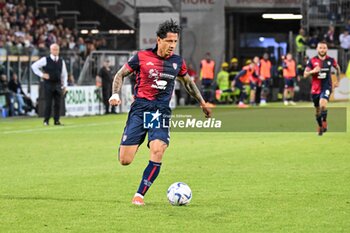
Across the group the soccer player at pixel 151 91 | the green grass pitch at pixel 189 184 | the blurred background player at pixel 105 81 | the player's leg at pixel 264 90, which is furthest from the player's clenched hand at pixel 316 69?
the player's leg at pixel 264 90

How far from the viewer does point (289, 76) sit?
44344 millimetres

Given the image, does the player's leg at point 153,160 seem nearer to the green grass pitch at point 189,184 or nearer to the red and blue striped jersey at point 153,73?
the green grass pitch at point 189,184

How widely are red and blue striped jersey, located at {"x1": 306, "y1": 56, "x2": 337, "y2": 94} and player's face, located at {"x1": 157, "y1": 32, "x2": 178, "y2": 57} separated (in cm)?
1241

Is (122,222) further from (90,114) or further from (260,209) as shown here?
(90,114)

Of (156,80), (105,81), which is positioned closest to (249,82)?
(105,81)

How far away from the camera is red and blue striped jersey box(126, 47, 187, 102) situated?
39.9ft

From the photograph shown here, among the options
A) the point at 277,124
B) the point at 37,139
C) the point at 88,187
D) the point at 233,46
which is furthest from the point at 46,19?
the point at 88,187

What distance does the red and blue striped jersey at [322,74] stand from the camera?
2397 cm

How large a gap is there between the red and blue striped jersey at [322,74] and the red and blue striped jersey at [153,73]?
40.2 feet

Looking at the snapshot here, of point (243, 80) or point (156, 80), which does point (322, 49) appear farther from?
point (243, 80)

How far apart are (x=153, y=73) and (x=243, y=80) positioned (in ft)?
111

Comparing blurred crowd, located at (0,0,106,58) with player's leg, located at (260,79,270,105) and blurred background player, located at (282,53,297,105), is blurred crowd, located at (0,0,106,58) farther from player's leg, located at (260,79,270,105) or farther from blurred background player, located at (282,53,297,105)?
blurred background player, located at (282,53,297,105)

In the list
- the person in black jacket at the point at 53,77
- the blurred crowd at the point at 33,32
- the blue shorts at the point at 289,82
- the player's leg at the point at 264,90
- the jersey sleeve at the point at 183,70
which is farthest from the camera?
the player's leg at the point at 264,90

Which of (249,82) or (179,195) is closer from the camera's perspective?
(179,195)
